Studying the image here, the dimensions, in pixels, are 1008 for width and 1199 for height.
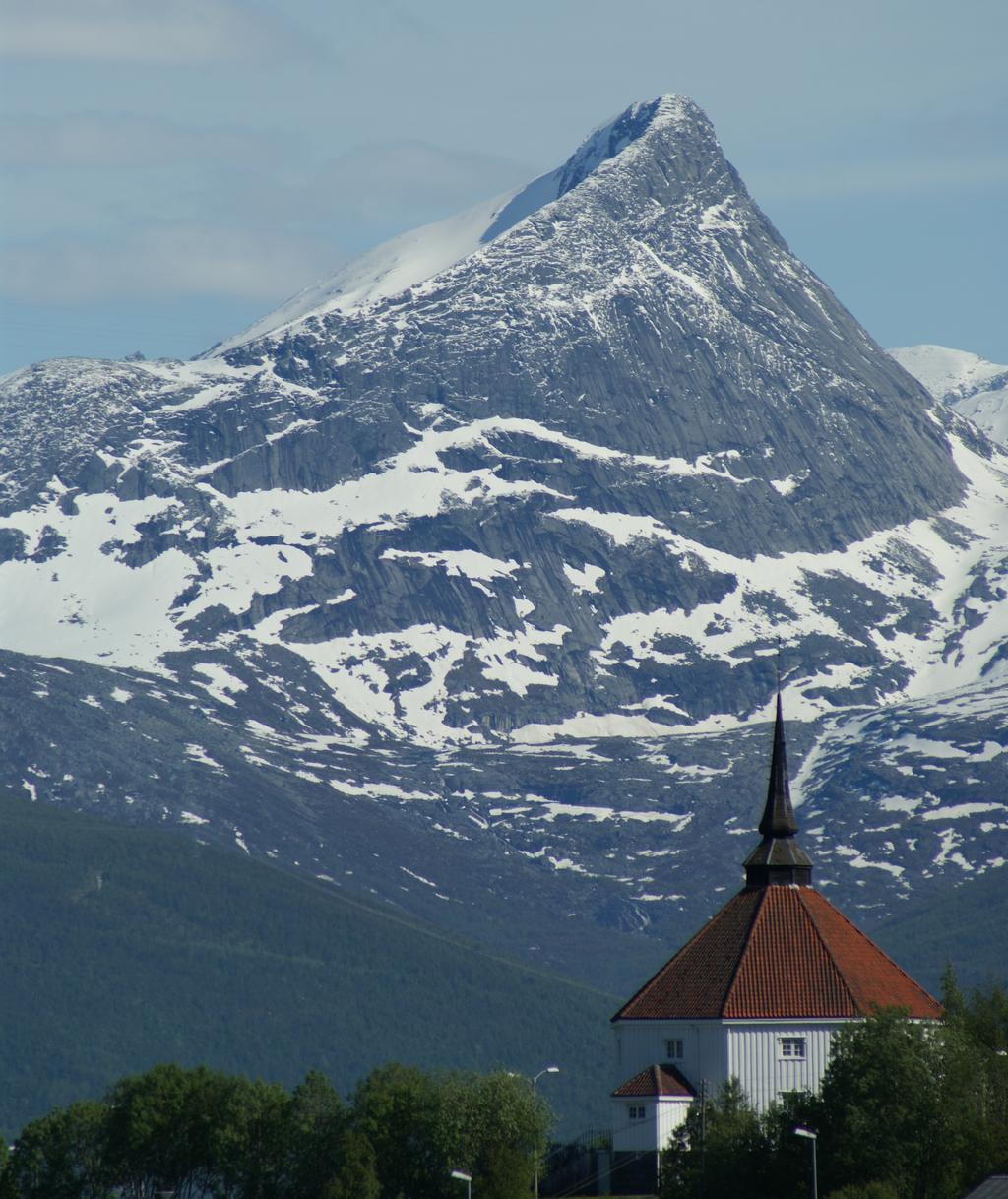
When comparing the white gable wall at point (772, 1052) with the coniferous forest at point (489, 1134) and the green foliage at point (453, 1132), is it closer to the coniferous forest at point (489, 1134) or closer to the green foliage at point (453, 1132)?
the coniferous forest at point (489, 1134)

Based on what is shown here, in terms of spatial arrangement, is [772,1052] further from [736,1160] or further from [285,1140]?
[285,1140]

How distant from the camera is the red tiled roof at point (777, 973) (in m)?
156

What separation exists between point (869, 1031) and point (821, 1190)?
894cm

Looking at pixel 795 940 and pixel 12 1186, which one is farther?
pixel 12 1186

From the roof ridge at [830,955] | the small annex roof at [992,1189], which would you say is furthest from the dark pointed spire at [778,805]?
the small annex roof at [992,1189]

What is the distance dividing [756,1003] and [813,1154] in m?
29.0

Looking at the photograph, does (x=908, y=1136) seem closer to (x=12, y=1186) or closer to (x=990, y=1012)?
(x=990, y=1012)

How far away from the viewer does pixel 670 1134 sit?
152125 mm

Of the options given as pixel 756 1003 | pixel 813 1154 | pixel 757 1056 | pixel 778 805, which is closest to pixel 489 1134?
pixel 757 1056

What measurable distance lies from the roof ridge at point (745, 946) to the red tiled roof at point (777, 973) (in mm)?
57

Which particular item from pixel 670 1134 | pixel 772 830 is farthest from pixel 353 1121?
pixel 772 830

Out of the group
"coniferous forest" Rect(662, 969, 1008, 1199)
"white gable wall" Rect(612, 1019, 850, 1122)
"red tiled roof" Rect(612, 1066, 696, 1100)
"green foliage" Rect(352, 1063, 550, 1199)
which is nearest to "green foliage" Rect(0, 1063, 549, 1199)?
"green foliage" Rect(352, 1063, 550, 1199)

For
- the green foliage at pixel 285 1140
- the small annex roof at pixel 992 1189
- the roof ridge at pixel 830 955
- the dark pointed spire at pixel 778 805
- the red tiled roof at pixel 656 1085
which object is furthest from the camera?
the dark pointed spire at pixel 778 805

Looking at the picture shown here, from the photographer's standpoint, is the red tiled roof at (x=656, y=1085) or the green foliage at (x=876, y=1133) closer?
the green foliage at (x=876, y=1133)
